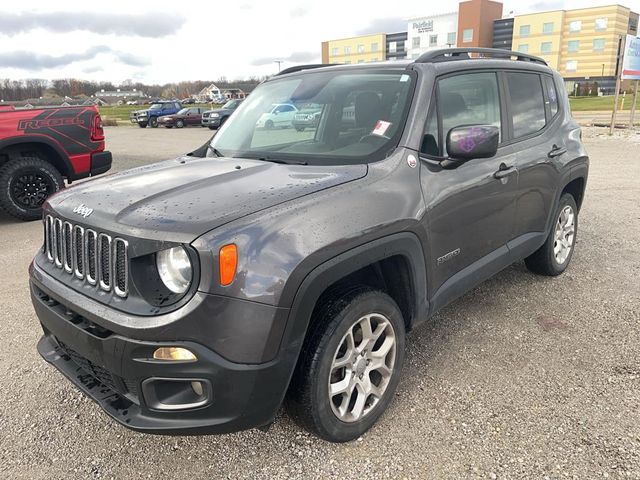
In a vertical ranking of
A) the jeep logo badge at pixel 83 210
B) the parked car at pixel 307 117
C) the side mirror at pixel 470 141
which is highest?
the parked car at pixel 307 117

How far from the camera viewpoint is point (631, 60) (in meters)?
16.7

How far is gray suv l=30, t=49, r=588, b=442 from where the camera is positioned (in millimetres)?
2062

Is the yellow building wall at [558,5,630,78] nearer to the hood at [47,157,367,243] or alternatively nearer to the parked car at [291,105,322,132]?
the parked car at [291,105,322,132]

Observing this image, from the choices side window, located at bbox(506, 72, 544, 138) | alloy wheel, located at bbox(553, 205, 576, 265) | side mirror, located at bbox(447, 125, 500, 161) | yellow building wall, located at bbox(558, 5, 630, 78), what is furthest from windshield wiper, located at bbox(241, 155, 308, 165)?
yellow building wall, located at bbox(558, 5, 630, 78)

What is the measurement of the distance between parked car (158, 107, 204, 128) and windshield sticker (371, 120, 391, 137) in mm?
30797

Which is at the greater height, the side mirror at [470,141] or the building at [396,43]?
the building at [396,43]

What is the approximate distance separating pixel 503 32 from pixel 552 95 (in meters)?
82.8

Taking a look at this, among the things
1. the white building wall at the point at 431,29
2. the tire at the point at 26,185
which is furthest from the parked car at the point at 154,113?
the white building wall at the point at 431,29

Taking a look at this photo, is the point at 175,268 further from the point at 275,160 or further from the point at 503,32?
the point at 503,32

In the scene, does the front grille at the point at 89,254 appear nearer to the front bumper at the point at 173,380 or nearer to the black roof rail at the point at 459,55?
the front bumper at the point at 173,380

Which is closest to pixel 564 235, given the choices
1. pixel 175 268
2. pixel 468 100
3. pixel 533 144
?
pixel 533 144

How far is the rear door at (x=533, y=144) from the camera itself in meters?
3.77

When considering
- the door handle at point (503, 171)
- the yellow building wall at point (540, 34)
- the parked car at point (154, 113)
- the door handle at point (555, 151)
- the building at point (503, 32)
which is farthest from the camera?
the building at point (503, 32)

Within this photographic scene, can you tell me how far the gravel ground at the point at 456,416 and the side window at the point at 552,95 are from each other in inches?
60.5
